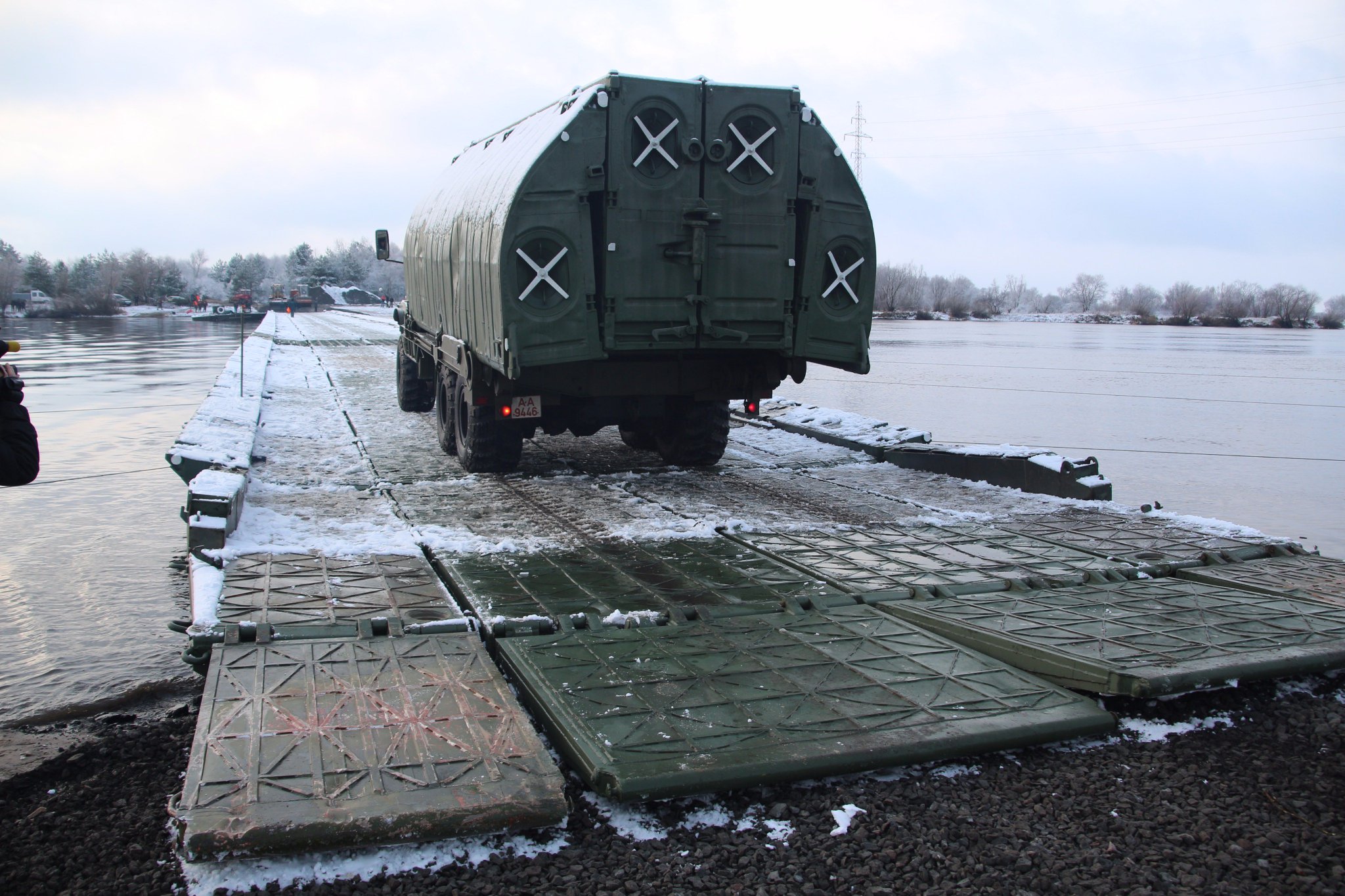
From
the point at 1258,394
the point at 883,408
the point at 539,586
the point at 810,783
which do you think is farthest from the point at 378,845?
the point at 1258,394

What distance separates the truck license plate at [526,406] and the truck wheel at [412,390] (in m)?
5.90

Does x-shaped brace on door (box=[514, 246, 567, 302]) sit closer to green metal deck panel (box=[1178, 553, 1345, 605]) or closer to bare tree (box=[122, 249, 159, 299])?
green metal deck panel (box=[1178, 553, 1345, 605])

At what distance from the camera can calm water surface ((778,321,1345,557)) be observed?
437 inches

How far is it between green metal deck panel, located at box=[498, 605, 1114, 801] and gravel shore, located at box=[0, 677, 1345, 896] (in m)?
0.10

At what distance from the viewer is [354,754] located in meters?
3.92

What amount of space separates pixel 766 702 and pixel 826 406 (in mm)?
15359

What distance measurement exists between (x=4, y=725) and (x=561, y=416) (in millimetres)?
6004

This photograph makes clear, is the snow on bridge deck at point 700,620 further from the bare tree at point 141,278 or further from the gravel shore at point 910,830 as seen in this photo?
the bare tree at point 141,278

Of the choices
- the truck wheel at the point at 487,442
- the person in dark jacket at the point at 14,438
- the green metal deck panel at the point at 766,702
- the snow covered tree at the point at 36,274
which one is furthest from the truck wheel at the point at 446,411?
the snow covered tree at the point at 36,274

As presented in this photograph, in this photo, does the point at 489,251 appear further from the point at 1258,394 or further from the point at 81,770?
the point at 1258,394

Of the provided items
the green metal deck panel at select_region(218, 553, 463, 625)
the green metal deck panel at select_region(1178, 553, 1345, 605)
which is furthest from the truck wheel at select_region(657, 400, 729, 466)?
the green metal deck panel at select_region(1178, 553, 1345, 605)

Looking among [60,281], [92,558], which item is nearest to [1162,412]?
[92,558]

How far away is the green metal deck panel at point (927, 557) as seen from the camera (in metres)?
6.57

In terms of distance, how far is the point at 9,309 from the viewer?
1238cm
